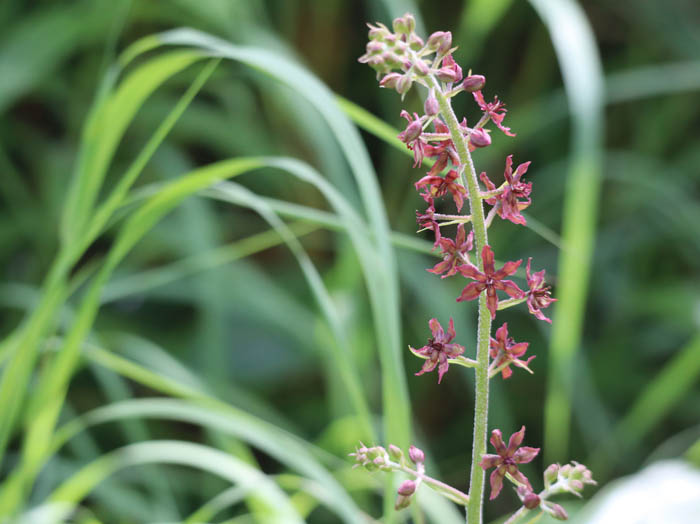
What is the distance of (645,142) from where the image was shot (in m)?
1.93

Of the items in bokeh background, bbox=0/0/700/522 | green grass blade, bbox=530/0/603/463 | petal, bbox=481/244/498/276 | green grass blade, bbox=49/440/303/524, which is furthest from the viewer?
bokeh background, bbox=0/0/700/522

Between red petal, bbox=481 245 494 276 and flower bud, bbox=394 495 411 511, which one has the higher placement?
red petal, bbox=481 245 494 276

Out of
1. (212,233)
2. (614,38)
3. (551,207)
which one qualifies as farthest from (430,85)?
(614,38)

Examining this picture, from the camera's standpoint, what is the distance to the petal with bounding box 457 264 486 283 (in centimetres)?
36

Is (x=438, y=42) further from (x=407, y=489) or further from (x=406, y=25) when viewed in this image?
(x=407, y=489)

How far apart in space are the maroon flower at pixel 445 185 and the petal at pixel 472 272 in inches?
1.3

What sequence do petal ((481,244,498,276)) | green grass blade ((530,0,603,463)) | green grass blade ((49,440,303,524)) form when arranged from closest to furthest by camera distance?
petal ((481,244,498,276)) → green grass blade ((49,440,303,524)) → green grass blade ((530,0,603,463))

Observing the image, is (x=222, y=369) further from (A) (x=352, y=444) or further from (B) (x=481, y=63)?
(B) (x=481, y=63)

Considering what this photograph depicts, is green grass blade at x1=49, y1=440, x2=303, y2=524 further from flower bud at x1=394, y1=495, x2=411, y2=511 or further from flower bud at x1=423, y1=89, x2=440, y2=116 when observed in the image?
flower bud at x1=423, y1=89, x2=440, y2=116

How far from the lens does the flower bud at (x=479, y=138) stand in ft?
1.28

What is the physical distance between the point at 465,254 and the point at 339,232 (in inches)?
38.8

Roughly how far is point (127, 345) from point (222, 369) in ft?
0.57

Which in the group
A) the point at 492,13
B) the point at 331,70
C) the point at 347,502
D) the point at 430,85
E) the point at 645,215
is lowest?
the point at 347,502

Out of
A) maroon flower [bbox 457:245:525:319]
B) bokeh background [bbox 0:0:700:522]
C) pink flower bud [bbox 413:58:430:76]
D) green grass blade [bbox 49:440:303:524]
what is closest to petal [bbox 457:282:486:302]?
maroon flower [bbox 457:245:525:319]
